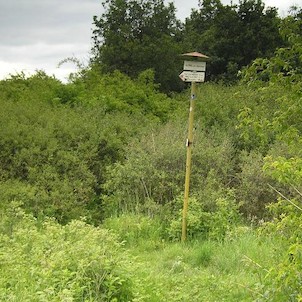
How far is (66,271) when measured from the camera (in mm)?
3834

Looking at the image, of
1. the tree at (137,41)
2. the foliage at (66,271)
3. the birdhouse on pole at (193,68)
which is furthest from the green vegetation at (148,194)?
the tree at (137,41)

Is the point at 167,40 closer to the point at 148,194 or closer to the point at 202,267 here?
the point at 148,194

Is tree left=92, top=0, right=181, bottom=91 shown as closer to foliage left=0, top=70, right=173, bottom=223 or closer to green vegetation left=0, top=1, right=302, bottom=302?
green vegetation left=0, top=1, right=302, bottom=302

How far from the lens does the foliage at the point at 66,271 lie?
369 centimetres

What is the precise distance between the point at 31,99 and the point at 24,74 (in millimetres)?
2862

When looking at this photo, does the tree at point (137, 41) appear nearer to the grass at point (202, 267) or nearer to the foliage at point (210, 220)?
the foliage at point (210, 220)

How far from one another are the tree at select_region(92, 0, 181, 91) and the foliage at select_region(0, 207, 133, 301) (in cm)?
1520

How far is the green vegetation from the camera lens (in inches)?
146

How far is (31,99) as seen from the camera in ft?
36.4

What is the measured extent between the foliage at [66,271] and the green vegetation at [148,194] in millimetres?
14

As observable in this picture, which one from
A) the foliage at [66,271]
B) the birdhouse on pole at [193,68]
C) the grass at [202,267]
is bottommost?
the grass at [202,267]

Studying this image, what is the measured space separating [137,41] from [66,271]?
1668 centimetres

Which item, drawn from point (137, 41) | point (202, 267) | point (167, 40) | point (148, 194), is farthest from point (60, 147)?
point (167, 40)

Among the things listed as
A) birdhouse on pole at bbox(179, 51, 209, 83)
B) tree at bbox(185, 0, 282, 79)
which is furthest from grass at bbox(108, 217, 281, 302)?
tree at bbox(185, 0, 282, 79)
